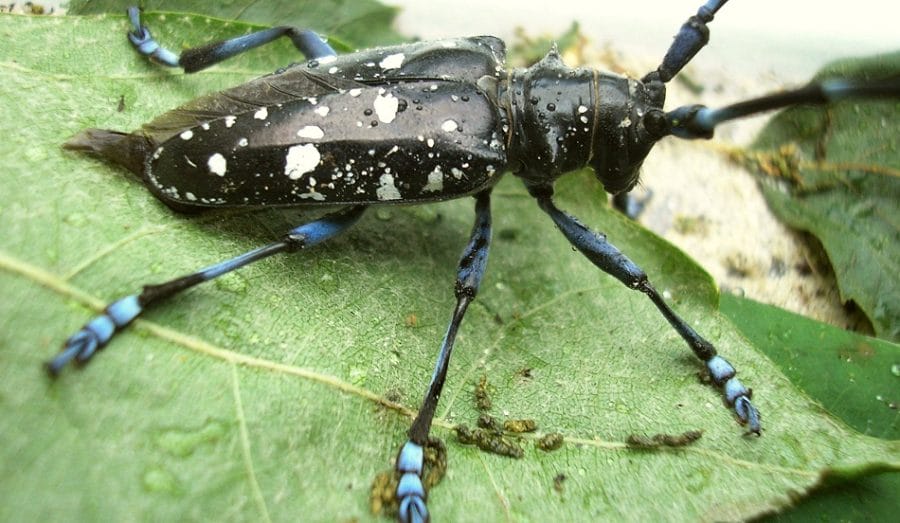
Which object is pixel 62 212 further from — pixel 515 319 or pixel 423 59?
pixel 515 319

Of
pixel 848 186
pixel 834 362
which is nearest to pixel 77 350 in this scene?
pixel 834 362

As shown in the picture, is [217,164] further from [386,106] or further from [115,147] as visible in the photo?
[386,106]

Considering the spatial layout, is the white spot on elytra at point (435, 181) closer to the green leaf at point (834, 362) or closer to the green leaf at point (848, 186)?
the green leaf at point (834, 362)

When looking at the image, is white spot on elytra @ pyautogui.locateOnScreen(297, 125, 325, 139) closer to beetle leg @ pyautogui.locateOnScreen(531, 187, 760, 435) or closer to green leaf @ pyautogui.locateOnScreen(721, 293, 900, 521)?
beetle leg @ pyautogui.locateOnScreen(531, 187, 760, 435)

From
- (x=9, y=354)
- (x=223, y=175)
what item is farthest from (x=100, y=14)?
(x=9, y=354)

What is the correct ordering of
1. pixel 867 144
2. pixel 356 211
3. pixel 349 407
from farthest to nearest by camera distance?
pixel 867 144 < pixel 356 211 < pixel 349 407

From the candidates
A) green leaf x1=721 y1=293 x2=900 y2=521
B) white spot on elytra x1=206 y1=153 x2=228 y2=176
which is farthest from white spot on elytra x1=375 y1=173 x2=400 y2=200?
green leaf x1=721 y1=293 x2=900 y2=521
